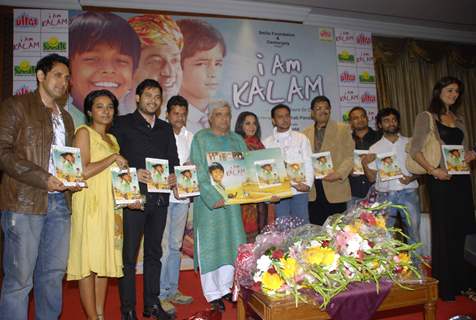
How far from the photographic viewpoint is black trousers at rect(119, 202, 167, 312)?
9.01ft

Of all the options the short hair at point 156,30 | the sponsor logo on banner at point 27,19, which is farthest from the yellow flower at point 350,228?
the sponsor logo on banner at point 27,19

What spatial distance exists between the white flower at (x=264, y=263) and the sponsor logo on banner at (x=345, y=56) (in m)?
5.02

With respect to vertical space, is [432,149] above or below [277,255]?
above

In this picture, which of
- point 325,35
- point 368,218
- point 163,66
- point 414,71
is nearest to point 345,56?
point 325,35

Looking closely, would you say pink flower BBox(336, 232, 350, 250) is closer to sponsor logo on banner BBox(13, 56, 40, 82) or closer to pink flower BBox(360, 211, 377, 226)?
pink flower BBox(360, 211, 377, 226)

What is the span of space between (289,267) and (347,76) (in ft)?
16.6

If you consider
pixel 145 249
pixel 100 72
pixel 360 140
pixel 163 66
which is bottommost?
pixel 145 249

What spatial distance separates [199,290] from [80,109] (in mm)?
2974

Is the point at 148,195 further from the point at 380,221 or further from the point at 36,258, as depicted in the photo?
the point at 380,221

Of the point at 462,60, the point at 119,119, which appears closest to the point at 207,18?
the point at 119,119

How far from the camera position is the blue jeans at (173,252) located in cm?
348

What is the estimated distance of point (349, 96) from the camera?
6137 millimetres

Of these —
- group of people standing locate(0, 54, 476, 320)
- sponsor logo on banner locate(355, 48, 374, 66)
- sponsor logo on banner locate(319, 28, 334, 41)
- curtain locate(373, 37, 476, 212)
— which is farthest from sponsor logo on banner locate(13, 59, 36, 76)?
curtain locate(373, 37, 476, 212)

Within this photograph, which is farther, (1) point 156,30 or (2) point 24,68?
(1) point 156,30
